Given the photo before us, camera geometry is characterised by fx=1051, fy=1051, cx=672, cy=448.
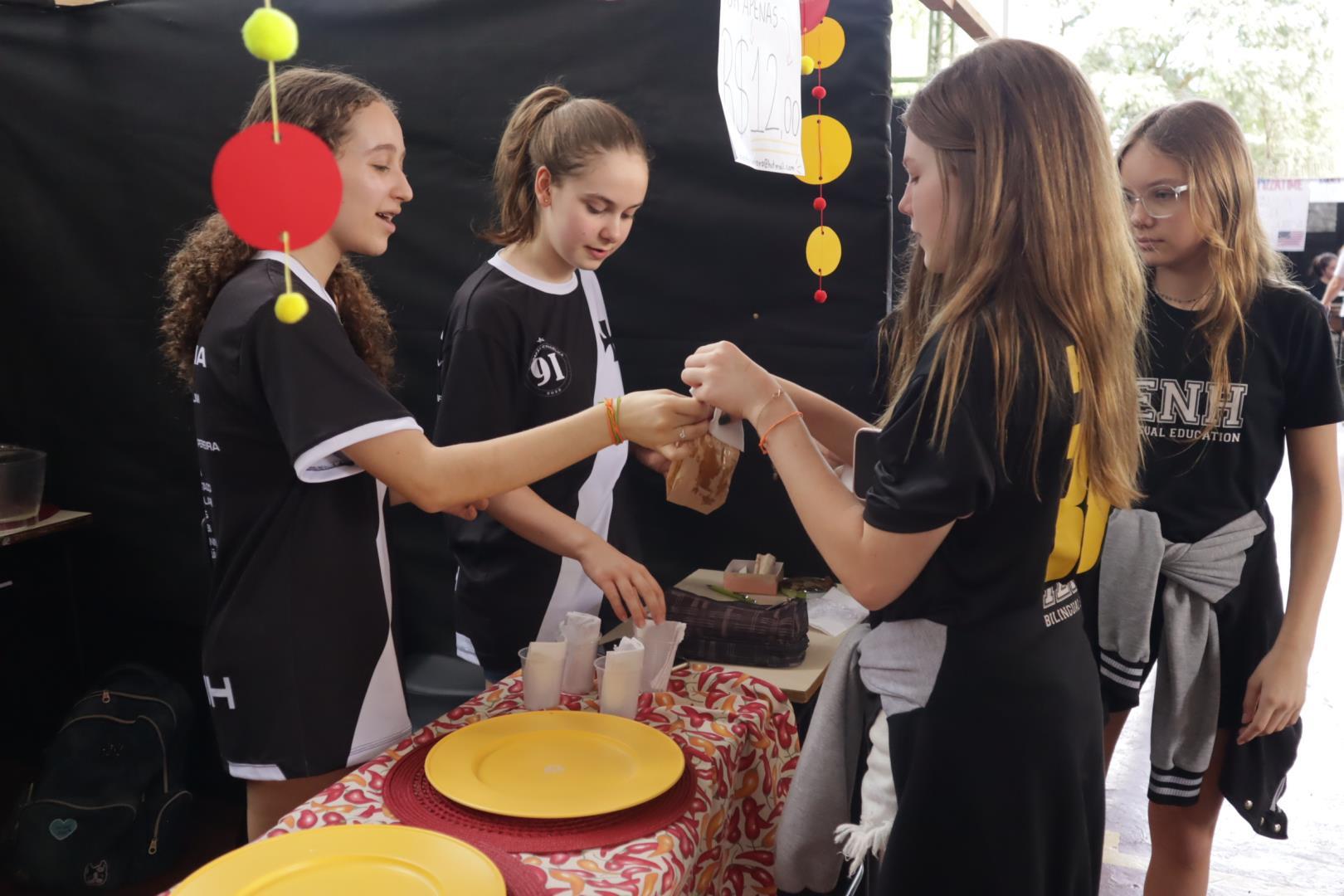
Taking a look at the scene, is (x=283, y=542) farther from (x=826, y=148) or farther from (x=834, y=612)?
(x=826, y=148)

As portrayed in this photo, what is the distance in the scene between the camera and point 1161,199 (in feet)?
6.00

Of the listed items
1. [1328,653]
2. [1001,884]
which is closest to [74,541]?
[1001,884]

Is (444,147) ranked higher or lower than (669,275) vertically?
higher

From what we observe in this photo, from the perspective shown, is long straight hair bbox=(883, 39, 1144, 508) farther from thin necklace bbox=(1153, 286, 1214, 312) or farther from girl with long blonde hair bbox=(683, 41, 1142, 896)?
thin necklace bbox=(1153, 286, 1214, 312)

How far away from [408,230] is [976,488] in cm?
193

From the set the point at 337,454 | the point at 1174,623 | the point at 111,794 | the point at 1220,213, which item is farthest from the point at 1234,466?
the point at 111,794

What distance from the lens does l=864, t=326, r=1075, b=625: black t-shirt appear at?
3.79 feet

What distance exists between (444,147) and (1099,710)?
201cm

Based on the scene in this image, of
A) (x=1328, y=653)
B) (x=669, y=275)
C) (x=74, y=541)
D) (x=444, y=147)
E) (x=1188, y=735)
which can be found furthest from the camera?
(x=1328, y=653)

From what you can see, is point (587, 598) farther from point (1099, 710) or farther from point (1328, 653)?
point (1328, 653)

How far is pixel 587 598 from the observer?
2086 mm

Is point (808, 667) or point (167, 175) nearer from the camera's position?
point (808, 667)

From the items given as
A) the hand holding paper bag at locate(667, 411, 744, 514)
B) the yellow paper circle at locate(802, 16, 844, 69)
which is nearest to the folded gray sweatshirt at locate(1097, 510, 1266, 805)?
the hand holding paper bag at locate(667, 411, 744, 514)

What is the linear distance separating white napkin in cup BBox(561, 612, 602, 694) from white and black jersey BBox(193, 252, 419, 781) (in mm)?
285
